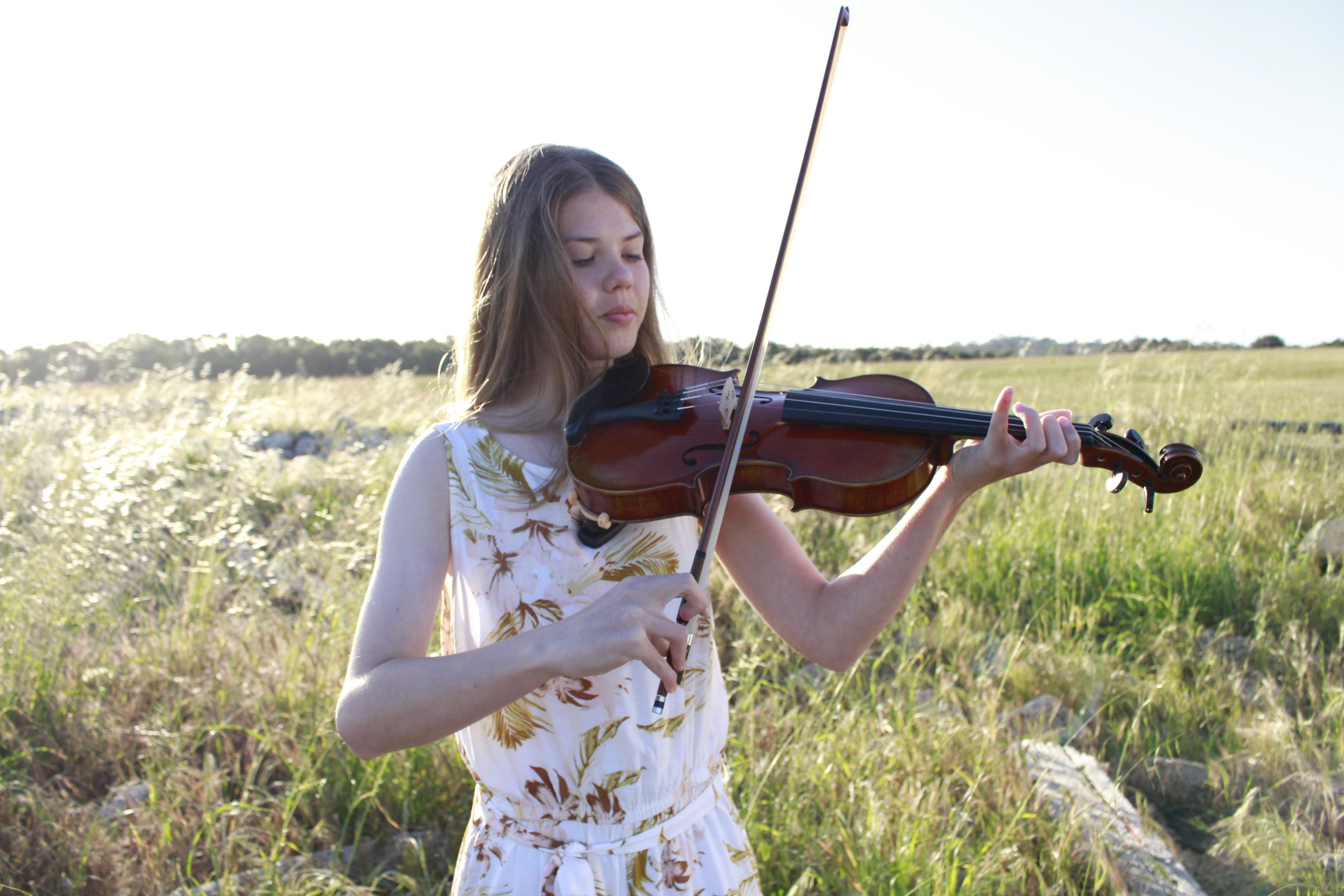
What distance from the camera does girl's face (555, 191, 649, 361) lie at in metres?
1.33

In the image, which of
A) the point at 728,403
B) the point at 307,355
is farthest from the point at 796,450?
the point at 307,355

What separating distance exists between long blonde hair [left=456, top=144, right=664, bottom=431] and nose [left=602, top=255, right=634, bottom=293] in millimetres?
51

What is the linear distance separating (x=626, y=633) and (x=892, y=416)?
637mm

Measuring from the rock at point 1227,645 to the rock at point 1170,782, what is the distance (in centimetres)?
63

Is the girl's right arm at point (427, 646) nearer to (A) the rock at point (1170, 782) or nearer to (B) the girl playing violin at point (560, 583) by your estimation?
(B) the girl playing violin at point (560, 583)

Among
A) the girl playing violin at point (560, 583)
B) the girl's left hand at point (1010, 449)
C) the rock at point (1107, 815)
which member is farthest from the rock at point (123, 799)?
the rock at point (1107, 815)

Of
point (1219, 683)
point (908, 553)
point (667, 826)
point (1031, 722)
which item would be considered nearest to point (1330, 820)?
point (1219, 683)

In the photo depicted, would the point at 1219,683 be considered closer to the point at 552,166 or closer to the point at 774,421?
the point at 774,421

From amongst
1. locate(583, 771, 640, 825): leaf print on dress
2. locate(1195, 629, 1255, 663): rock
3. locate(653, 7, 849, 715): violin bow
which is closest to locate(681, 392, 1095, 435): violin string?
locate(653, 7, 849, 715): violin bow

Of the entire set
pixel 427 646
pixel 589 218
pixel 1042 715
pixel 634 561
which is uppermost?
pixel 589 218

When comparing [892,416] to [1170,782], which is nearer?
[892,416]

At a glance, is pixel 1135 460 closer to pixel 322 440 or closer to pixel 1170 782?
pixel 1170 782

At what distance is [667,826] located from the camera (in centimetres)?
125

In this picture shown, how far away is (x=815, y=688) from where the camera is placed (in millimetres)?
2711
